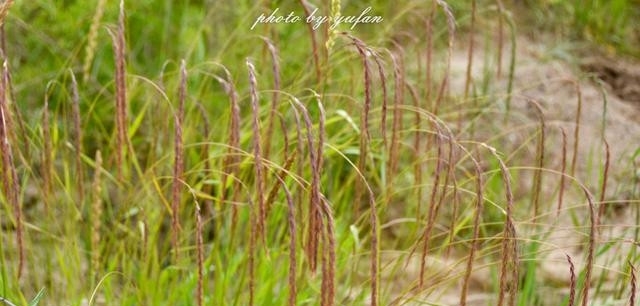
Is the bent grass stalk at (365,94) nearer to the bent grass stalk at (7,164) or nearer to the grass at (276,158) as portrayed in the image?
the grass at (276,158)

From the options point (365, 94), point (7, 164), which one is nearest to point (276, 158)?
point (365, 94)

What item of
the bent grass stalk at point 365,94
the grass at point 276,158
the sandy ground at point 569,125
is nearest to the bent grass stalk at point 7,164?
the grass at point 276,158

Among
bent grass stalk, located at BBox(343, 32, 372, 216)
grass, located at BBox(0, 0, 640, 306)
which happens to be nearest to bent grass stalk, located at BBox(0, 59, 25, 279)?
grass, located at BBox(0, 0, 640, 306)

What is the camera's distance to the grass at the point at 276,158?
2.45 meters

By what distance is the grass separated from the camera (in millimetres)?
2445

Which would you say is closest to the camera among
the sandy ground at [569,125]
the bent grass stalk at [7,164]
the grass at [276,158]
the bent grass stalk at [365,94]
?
the bent grass stalk at [7,164]

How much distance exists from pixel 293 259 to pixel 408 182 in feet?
6.48

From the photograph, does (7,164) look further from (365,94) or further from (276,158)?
(276,158)

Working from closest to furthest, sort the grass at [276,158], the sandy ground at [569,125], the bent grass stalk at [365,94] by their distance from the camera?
1. the bent grass stalk at [365,94]
2. the grass at [276,158]
3. the sandy ground at [569,125]

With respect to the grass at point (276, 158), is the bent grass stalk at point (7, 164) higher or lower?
higher

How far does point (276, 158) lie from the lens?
2.97m

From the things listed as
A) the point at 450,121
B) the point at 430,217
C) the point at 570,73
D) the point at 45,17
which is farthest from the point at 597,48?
the point at 430,217

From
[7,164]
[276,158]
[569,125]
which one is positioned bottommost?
[569,125]

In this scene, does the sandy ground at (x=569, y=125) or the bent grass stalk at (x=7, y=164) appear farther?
the sandy ground at (x=569, y=125)
